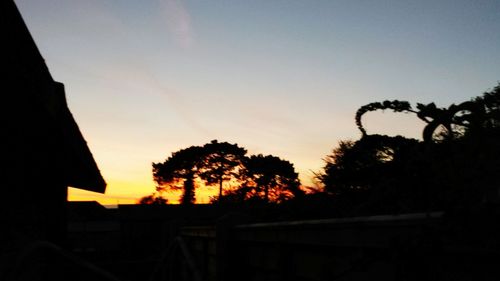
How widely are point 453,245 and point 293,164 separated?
169ft

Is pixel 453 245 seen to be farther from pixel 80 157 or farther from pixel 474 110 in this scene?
pixel 80 157

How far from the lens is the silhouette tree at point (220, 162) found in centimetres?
5665

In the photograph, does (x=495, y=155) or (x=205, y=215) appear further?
(x=205, y=215)

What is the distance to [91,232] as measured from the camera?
48500 millimetres

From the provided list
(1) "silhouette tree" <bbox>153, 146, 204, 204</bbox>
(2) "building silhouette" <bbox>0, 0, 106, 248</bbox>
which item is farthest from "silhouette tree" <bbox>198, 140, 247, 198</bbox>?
(2) "building silhouette" <bbox>0, 0, 106, 248</bbox>

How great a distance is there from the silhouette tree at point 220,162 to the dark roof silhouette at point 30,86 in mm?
53210

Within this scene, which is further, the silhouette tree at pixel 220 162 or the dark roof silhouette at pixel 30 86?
the silhouette tree at pixel 220 162

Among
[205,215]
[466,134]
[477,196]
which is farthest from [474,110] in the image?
[205,215]

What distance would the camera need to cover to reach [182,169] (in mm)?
56906

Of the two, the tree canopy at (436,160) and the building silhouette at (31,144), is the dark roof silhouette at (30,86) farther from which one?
the tree canopy at (436,160)

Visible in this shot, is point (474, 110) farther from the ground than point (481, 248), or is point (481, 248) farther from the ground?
point (474, 110)

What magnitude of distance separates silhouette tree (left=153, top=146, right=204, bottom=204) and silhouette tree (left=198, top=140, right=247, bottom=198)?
2.78 ft

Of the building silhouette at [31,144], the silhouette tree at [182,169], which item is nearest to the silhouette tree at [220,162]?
the silhouette tree at [182,169]

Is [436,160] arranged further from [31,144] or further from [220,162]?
[220,162]
